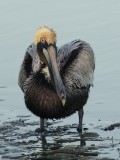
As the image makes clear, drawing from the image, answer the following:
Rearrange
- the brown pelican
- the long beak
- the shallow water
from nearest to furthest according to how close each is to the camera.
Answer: the long beak < the brown pelican < the shallow water

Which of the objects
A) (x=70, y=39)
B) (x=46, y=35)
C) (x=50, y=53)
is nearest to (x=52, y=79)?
(x=50, y=53)

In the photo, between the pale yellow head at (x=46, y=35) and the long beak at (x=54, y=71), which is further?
the pale yellow head at (x=46, y=35)

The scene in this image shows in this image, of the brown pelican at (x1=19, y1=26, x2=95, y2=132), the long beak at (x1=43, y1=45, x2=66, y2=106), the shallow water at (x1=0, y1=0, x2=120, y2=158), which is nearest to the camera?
the long beak at (x1=43, y1=45, x2=66, y2=106)

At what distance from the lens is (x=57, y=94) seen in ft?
28.8

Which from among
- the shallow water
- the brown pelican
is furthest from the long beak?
the shallow water

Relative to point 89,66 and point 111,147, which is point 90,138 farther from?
point 89,66

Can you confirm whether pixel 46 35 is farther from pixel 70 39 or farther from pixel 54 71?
pixel 70 39

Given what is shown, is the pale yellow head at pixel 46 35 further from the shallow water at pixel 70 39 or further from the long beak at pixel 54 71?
the shallow water at pixel 70 39

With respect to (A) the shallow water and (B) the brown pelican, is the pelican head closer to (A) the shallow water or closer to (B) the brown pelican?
(B) the brown pelican

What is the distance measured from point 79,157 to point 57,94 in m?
1.15

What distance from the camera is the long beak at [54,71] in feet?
27.7

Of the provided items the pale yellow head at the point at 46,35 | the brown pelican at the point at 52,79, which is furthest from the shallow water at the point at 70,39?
the pale yellow head at the point at 46,35

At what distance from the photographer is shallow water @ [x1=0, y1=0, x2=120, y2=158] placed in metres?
10.1

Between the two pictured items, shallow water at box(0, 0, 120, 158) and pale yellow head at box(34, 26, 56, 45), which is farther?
shallow water at box(0, 0, 120, 158)
